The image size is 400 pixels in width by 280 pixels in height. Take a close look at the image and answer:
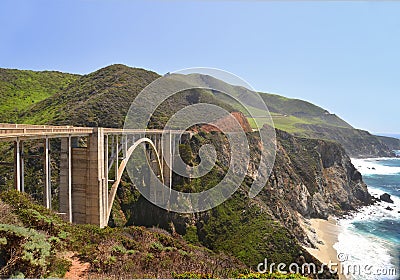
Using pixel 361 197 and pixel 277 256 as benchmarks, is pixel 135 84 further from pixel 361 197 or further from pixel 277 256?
pixel 361 197

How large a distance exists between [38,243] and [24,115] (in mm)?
51440

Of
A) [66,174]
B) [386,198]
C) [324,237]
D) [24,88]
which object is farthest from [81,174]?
[24,88]

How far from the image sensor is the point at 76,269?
23.6 feet

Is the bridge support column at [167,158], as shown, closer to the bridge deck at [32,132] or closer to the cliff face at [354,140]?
the bridge deck at [32,132]

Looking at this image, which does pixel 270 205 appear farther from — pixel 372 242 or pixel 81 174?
pixel 81 174

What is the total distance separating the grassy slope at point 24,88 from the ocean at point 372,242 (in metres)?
54.0

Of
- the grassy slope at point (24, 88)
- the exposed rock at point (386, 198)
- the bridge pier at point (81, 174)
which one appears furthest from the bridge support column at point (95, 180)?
the exposed rock at point (386, 198)

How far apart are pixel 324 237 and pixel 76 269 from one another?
36306 mm

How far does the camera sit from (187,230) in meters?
28.6

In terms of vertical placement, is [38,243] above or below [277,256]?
above

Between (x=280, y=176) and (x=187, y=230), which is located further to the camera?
(x=280, y=176)

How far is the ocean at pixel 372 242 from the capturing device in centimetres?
2555

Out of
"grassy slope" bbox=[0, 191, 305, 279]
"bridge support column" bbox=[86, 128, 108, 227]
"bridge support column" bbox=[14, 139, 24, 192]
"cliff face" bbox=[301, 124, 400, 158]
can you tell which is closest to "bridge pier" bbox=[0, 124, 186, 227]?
"bridge support column" bbox=[86, 128, 108, 227]

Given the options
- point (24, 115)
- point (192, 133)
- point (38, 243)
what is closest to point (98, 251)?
point (38, 243)
